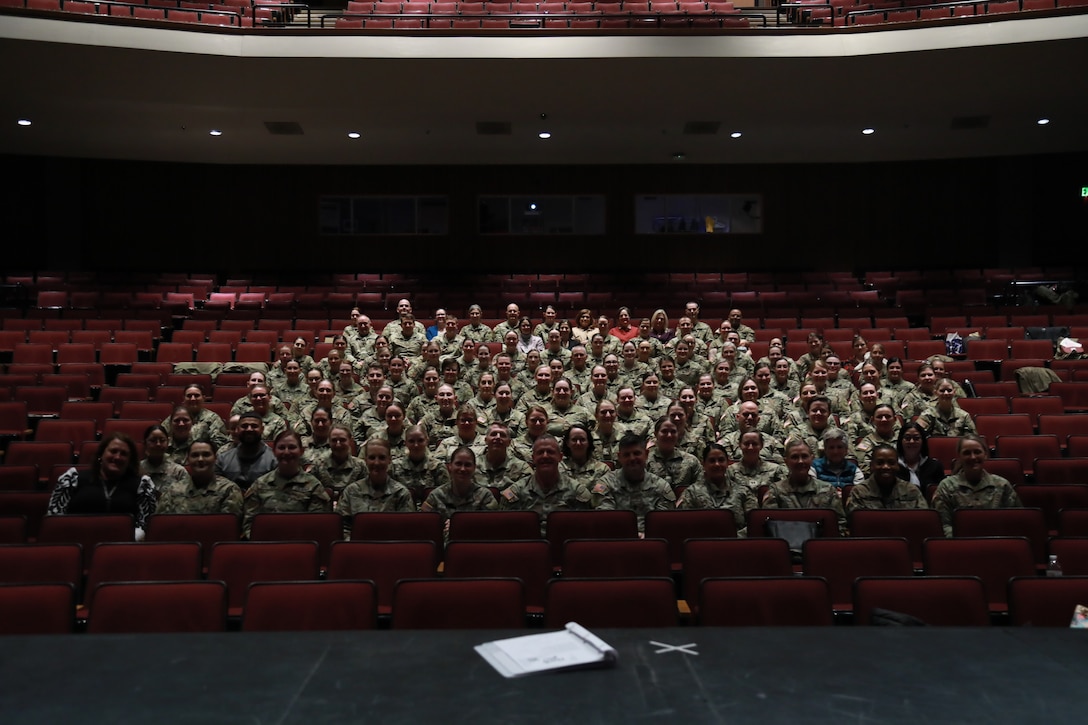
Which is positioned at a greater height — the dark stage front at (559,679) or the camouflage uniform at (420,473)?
the camouflage uniform at (420,473)

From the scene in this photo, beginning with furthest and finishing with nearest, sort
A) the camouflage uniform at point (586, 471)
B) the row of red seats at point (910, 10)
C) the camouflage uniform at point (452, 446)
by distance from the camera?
the row of red seats at point (910, 10), the camouflage uniform at point (452, 446), the camouflage uniform at point (586, 471)

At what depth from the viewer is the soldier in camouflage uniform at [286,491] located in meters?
4.16

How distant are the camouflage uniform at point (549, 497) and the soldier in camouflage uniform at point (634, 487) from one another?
3.2 inches

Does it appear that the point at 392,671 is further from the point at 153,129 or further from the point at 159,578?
the point at 153,129

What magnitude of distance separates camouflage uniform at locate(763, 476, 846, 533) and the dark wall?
862cm

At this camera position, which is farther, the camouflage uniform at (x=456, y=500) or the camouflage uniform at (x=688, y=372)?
the camouflage uniform at (x=688, y=372)

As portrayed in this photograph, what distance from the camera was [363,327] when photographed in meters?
7.47

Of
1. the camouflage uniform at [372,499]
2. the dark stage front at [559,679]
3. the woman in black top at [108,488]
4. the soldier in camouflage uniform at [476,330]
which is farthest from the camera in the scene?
the soldier in camouflage uniform at [476,330]

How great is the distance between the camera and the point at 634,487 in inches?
169

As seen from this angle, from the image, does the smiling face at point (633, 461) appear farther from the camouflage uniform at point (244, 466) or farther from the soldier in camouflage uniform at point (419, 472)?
the camouflage uniform at point (244, 466)

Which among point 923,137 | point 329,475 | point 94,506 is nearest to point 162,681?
point 94,506

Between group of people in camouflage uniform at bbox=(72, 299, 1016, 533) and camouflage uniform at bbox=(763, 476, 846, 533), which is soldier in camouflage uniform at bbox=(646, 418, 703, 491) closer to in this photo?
group of people in camouflage uniform at bbox=(72, 299, 1016, 533)

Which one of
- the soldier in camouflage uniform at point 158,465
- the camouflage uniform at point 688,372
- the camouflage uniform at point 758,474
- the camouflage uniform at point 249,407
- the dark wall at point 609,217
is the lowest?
the camouflage uniform at point 758,474

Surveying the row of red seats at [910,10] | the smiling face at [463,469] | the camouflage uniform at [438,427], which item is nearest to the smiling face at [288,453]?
the smiling face at [463,469]
